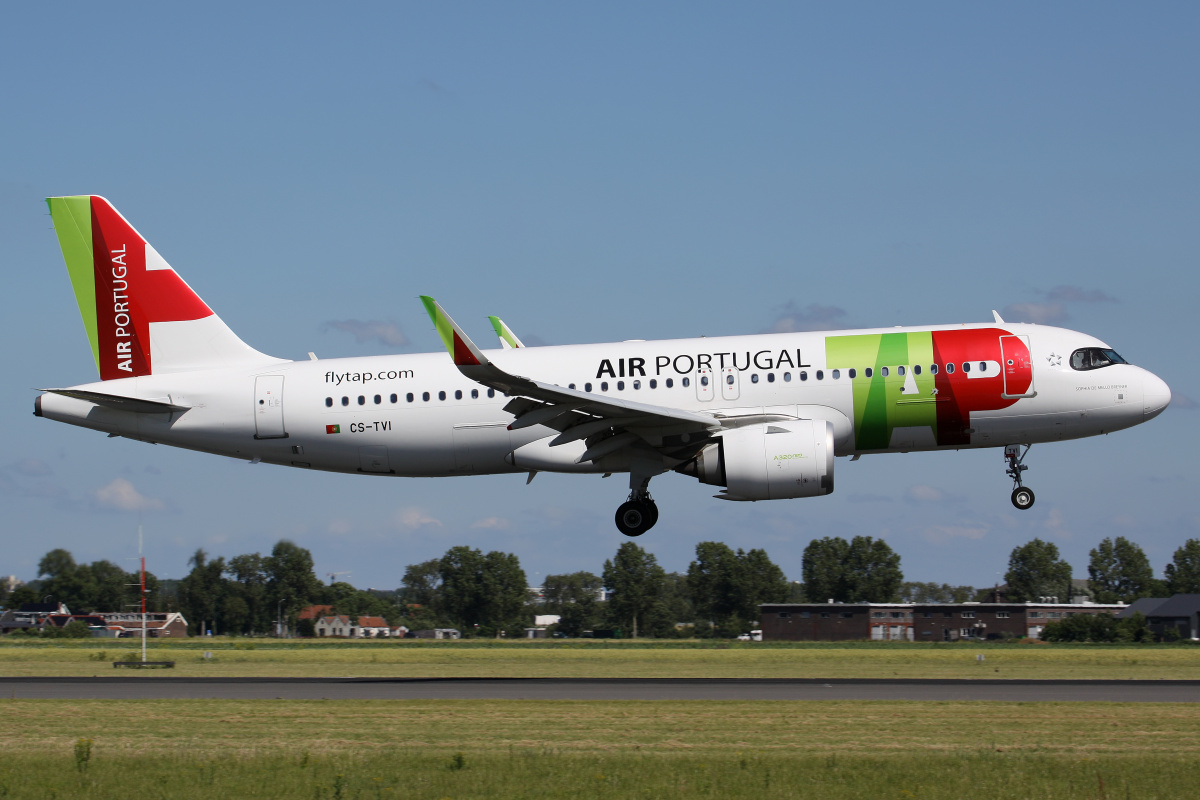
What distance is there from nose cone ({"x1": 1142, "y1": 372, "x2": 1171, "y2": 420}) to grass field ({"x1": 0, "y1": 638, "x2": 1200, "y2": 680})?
7.30 meters

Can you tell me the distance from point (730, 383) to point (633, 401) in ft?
7.51

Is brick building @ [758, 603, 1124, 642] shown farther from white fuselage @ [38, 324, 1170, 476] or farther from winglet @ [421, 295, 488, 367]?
winglet @ [421, 295, 488, 367]

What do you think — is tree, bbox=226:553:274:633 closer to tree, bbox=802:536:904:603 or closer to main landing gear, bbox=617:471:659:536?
tree, bbox=802:536:904:603

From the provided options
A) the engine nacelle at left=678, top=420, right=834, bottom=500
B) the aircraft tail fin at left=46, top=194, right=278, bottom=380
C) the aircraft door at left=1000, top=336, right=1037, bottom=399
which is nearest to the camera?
the engine nacelle at left=678, top=420, right=834, bottom=500

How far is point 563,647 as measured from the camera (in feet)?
165

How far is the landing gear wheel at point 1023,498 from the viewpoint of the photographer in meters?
28.9

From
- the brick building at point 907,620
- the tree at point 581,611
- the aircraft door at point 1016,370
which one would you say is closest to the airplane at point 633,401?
the aircraft door at point 1016,370

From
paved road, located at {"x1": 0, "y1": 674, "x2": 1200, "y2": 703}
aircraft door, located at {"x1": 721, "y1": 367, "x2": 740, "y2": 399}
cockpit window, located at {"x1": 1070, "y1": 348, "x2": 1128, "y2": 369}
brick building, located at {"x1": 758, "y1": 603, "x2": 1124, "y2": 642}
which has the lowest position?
brick building, located at {"x1": 758, "y1": 603, "x2": 1124, "y2": 642}

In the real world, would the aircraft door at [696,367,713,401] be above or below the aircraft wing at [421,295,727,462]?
above

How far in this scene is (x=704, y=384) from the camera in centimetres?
2784

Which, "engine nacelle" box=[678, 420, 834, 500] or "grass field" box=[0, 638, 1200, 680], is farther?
"grass field" box=[0, 638, 1200, 680]

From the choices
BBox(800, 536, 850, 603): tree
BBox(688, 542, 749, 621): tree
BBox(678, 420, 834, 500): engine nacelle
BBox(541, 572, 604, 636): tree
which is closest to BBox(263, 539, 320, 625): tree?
BBox(541, 572, 604, 636): tree

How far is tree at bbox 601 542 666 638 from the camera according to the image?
→ 75.5 m

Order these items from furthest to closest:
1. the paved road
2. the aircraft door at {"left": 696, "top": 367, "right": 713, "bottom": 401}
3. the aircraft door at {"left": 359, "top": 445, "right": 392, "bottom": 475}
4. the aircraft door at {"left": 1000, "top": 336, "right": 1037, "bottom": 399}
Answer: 1. the aircraft door at {"left": 359, "top": 445, "right": 392, "bottom": 475}
2. the aircraft door at {"left": 696, "top": 367, "right": 713, "bottom": 401}
3. the aircraft door at {"left": 1000, "top": 336, "right": 1037, "bottom": 399}
4. the paved road
